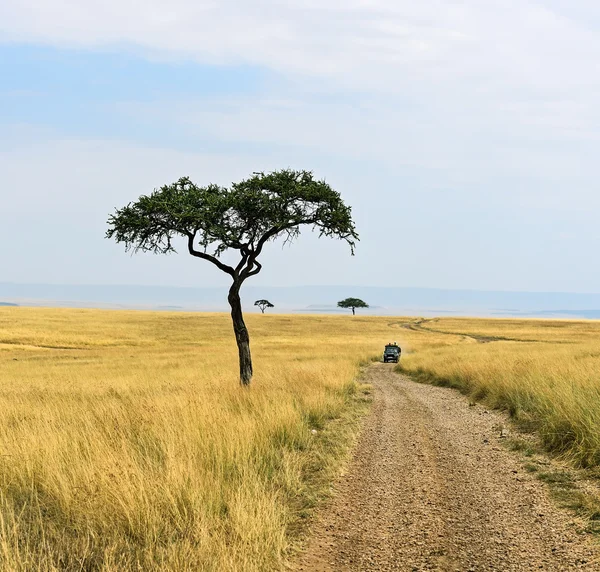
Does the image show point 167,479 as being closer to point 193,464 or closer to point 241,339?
point 193,464

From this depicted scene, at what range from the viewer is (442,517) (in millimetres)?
6922

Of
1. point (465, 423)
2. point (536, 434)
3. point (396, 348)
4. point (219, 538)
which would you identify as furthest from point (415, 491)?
point (396, 348)

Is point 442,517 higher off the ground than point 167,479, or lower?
lower

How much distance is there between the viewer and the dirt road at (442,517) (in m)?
5.73

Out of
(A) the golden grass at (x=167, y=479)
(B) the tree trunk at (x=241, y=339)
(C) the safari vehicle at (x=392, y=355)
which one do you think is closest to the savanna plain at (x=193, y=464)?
(A) the golden grass at (x=167, y=479)

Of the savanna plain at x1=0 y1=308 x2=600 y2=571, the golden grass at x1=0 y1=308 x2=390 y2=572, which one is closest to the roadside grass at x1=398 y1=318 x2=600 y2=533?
the savanna plain at x1=0 y1=308 x2=600 y2=571

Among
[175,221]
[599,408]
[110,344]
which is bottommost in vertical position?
[110,344]

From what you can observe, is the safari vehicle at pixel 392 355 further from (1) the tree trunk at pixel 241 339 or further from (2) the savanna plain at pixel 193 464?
(1) the tree trunk at pixel 241 339

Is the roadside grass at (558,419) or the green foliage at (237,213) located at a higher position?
the green foliage at (237,213)

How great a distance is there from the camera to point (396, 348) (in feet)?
157

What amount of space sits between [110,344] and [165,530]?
66.2m

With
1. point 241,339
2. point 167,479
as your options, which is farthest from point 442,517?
point 241,339

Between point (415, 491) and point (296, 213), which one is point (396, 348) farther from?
point (415, 491)

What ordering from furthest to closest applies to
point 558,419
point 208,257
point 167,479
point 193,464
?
1. point 208,257
2. point 558,419
3. point 193,464
4. point 167,479
